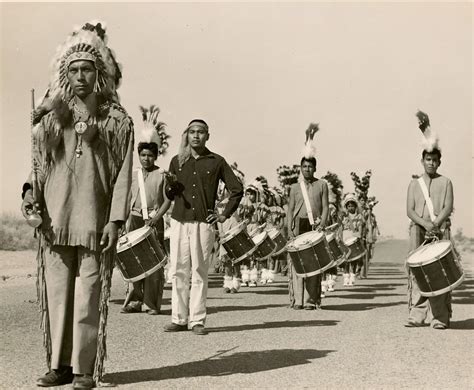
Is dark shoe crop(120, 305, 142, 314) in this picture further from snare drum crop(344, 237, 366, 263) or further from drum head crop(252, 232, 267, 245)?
snare drum crop(344, 237, 366, 263)

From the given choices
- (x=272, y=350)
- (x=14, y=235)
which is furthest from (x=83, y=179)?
(x=14, y=235)

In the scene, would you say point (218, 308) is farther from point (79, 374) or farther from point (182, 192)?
point (79, 374)

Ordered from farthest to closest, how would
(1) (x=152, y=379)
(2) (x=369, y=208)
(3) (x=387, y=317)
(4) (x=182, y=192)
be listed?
(2) (x=369, y=208) < (3) (x=387, y=317) < (4) (x=182, y=192) < (1) (x=152, y=379)

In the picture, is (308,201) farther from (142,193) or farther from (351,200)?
(351,200)

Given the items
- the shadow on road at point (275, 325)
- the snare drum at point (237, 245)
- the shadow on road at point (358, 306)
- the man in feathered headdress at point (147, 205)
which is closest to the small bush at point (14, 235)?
the snare drum at point (237, 245)

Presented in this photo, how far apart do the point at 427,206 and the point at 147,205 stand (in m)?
3.61

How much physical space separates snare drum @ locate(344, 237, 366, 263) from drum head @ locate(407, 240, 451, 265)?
9.57 m

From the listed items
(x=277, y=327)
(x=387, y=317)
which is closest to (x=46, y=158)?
(x=277, y=327)

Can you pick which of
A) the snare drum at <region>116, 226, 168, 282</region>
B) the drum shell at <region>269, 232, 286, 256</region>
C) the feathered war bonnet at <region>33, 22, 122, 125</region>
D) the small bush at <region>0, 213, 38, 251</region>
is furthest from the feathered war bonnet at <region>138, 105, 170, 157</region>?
the small bush at <region>0, 213, 38, 251</region>

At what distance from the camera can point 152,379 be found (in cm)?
680

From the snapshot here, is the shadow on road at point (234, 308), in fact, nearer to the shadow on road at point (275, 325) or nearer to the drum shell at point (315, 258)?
the drum shell at point (315, 258)

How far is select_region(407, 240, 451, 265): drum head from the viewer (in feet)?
34.6

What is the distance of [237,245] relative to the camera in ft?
51.1

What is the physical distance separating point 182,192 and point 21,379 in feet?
12.9
